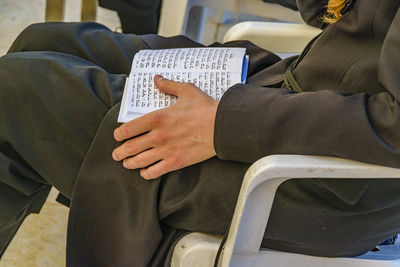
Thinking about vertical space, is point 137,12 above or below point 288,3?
below

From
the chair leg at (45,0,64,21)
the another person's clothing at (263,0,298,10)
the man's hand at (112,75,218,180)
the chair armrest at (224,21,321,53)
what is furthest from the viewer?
the chair leg at (45,0,64,21)

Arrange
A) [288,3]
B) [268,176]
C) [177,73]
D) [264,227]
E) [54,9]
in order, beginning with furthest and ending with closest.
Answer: [54,9]
[288,3]
[177,73]
[264,227]
[268,176]

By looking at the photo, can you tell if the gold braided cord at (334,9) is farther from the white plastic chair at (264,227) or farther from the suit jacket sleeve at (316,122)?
the white plastic chair at (264,227)

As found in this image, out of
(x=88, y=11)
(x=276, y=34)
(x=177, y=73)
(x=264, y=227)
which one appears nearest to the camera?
(x=264, y=227)

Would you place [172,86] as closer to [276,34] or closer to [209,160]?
[209,160]

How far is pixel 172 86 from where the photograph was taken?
2.74 feet

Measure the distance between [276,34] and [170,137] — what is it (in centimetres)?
45

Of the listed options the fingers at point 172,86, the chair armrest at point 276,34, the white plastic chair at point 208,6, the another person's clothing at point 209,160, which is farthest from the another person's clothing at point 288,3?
the fingers at point 172,86

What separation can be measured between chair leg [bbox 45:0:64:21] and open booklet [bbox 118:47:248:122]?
67 centimetres

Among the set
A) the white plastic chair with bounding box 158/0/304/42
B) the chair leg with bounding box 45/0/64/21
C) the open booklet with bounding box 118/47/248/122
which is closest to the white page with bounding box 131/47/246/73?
the open booklet with bounding box 118/47/248/122

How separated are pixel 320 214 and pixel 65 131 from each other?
39 centimetres

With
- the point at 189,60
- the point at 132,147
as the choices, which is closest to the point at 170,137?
the point at 132,147

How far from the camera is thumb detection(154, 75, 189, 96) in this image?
83cm

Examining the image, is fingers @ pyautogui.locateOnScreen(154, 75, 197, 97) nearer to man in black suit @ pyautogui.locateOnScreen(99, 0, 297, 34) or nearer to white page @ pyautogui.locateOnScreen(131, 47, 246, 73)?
white page @ pyautogui.locateOnScreen(131, 47, 246, 73)
